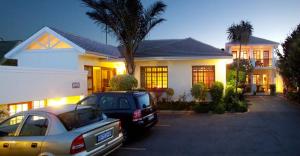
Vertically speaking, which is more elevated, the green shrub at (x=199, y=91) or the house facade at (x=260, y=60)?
the house facade at (x=260, y=60)

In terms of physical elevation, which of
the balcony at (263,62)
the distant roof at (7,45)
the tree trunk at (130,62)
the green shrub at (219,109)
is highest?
the distant roof at (7,45)

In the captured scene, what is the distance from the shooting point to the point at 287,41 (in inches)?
792

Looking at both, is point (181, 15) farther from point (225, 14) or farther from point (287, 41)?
point (287, 41)

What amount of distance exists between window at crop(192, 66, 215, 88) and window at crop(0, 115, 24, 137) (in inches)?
526

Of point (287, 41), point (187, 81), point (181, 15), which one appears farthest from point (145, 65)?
point (287, 41)

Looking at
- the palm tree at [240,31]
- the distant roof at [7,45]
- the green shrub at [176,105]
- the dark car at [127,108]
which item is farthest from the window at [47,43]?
the palm tree at [240,31]

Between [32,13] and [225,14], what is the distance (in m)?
19.8

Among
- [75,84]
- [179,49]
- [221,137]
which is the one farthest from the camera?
[179,49]

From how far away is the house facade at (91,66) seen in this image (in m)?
13.1

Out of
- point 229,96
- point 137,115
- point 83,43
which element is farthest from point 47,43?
point 229,96

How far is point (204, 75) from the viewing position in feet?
59.5

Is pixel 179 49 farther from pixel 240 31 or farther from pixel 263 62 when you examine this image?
pixel 263 62

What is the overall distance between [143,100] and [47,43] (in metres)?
10.6

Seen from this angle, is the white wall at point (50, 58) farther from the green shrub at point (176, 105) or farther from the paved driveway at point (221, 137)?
the paved driveway at point (221, 137)
